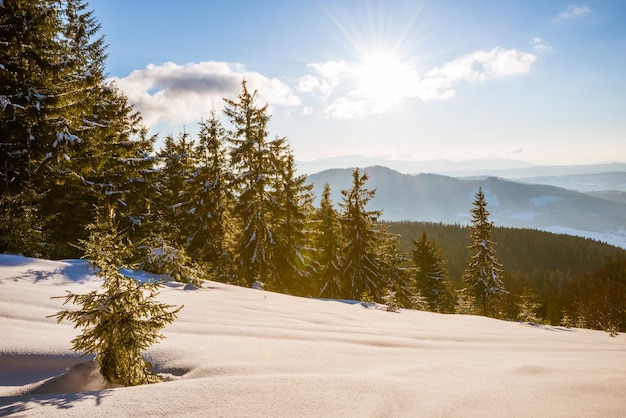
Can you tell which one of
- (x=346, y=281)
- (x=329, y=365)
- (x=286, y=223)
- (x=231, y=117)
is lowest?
(x=346, y=281)

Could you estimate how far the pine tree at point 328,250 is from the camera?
28578mm

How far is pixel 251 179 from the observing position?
74.7 feet

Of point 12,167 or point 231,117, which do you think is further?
point 231,117

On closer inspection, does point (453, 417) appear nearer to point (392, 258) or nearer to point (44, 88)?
point (44, 88)

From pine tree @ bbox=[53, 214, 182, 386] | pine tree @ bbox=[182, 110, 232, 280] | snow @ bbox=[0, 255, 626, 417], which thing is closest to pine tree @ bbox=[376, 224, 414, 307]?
pine tree @ bbox=[182, 110, 232, 280]

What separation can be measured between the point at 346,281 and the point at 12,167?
75.2 ft

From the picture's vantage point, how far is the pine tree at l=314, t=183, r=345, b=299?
28578mm

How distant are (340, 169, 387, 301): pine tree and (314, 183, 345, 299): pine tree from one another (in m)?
0.60

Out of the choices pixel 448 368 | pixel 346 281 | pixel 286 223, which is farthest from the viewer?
pixel 346 281

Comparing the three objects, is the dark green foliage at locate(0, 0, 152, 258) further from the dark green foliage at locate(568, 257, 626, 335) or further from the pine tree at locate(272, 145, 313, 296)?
the dark green foliage at locate(568, 257, 626, 335)

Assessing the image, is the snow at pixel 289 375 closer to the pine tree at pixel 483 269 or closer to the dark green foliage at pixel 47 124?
the dark green foliage at pixel 47 124

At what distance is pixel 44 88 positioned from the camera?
12977 mm

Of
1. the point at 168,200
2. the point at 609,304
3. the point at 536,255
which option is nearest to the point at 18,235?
the point at 168,200

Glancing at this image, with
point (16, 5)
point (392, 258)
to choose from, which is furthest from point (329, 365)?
point (392, 258)
